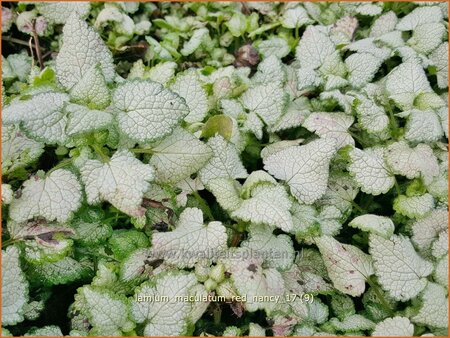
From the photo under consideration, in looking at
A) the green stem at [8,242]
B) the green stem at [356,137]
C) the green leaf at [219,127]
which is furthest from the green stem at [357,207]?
the green stem at [8,242]

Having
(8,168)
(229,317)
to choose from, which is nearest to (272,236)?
(229,317)

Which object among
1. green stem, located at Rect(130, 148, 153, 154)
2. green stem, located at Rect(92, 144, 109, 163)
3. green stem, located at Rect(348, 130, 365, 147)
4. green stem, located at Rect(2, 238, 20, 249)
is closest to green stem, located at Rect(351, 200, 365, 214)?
green stem, located at Rect(348, 130, 365, 147)

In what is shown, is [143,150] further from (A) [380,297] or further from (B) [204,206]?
(A) [380,297]

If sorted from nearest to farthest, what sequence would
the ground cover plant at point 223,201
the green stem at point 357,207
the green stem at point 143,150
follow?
the ground cover plant at point 223,201 → the green stem at point 143,150 → the green stem at point 357,207

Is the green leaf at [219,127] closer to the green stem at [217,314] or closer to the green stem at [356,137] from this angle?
the green stem at [356,137]

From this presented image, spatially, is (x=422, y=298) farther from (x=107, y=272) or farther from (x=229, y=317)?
(x=107, y=272)

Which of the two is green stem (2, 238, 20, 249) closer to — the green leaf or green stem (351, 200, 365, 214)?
the green leaf

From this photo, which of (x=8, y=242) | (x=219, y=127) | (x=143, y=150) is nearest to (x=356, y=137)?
(x=219, y=127)

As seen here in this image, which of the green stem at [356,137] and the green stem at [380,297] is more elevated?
the green stem at [356,137]

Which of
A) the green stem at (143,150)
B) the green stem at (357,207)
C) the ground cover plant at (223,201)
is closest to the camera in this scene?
the ground cover plant at (223,201)

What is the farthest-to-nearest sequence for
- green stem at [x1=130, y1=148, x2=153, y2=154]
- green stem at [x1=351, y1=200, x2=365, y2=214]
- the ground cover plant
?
green stem at [x1=351, y1=200, x2=365, y2=214], green stem at [x1=130, y1=148, x2=153, y2=154], the ground cover plant
